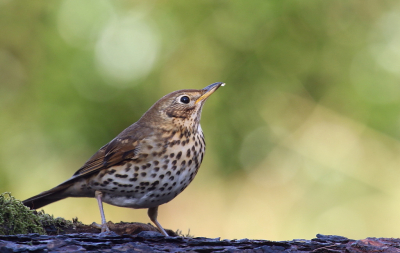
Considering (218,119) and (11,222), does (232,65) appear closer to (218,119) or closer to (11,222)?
(218,119)

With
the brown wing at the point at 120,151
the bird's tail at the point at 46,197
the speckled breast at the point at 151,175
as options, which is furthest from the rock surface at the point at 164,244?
the bird's tail at the point at 46,197

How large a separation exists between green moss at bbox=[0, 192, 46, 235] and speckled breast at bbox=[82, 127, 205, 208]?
2.40 ft

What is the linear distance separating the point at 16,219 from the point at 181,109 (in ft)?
5.68

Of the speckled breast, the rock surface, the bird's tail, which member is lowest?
the rock surface

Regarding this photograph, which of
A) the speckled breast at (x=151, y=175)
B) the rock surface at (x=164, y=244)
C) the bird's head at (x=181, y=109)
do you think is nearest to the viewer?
the rock surface at (x=164, y=244)

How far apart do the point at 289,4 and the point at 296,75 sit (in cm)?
130

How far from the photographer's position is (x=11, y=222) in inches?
114

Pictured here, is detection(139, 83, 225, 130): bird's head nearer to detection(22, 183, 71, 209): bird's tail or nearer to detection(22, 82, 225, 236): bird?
detection(22, 82, 225, 236): bird

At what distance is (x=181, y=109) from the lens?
413 centimetres

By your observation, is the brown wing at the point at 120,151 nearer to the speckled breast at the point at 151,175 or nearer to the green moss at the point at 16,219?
the speckled breast at the point at 151,175

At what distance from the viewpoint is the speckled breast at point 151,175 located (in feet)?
11.7

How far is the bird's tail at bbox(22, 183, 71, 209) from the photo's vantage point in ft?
13.1

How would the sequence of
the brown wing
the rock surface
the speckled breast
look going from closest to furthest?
1. the rock surface
2. the speckled breast
3. the brown wing

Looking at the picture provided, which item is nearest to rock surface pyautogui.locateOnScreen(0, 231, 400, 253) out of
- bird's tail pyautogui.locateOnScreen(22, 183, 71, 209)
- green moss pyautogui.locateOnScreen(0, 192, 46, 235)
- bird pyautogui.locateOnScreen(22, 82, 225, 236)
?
green moss pyautogui.locateOnScreen(0, 192, 46, 235)
